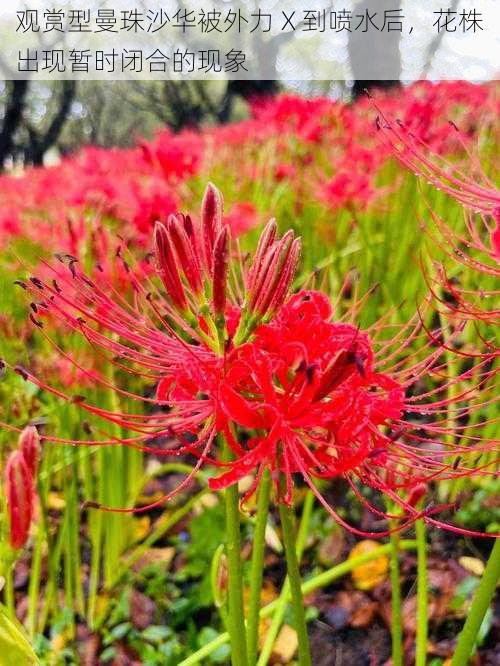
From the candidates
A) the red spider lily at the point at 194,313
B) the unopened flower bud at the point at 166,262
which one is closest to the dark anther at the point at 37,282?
the red spider lily at the point at 194,313

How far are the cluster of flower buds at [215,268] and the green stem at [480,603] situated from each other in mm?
322

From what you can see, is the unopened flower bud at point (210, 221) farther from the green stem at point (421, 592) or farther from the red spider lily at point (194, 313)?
the green stem at point (421, 592)

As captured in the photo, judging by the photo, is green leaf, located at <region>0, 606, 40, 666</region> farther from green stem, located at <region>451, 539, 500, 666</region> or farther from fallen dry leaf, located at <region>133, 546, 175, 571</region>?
fallen dry leaf, located at <region>133, 546, 175, 571</region>

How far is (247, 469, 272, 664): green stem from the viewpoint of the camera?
72 cm

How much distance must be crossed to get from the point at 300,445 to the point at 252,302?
156 millimetres

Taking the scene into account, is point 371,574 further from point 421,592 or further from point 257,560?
point 257,560

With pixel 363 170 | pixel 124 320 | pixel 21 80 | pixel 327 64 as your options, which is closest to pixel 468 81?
pixel 363 170

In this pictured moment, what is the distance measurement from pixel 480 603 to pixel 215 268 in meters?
0.43

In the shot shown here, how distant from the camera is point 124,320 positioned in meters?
0.77

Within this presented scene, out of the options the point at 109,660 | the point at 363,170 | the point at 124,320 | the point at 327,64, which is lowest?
the point at 109,660

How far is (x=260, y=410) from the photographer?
27.0 inches

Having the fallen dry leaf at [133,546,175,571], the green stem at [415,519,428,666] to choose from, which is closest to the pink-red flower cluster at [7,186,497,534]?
the green stem at [415,519,428,666]

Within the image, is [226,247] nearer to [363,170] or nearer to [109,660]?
[109,660]

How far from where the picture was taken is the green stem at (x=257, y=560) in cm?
72
